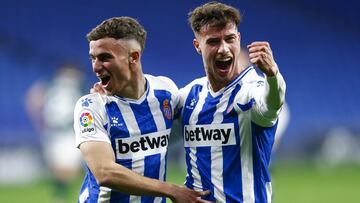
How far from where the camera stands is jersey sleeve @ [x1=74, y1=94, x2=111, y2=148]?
4.54 m

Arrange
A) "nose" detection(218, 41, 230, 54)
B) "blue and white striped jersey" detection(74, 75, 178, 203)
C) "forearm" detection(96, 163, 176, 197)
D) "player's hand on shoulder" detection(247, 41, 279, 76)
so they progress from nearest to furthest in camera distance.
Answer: "player's hand on shoulder" detection(247, 41, 279, 76) < "forearm" detection(96, 163, 176, 197) < "nose" detection(218, 41, 230, 54) < "blue and white striped jersey" detection(74, 75, 178, 203)

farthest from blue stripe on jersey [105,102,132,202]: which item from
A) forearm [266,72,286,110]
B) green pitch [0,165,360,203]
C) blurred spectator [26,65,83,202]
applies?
blurred spectator [26,65,83,202]

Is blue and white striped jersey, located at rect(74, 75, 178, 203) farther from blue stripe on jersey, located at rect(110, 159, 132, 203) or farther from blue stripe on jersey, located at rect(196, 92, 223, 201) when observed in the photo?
blue stripe on jersey, located at rect(196, 92, 223, 201)

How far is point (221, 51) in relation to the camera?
14.9 feet

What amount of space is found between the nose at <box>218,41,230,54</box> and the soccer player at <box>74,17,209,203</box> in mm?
541

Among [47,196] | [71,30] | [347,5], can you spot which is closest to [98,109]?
[47,196]

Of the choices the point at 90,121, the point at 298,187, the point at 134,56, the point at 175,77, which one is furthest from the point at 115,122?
the point at 175,77

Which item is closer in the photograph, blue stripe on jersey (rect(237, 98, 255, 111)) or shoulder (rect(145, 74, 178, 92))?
blue stripe on jersey (rect(237, 98, 255, 111))

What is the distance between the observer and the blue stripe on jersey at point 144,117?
15.6 feet

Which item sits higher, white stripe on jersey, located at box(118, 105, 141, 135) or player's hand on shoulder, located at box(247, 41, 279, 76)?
player's hand on shoulder, located at box(247, 41, 279, 76)

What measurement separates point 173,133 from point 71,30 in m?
13.4

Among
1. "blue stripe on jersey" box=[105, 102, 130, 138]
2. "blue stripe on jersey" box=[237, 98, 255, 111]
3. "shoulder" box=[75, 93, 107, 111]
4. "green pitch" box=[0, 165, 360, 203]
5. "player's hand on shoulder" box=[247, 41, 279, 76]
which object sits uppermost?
"player's hand on shoulder" box=[247, 41, 279, 76]

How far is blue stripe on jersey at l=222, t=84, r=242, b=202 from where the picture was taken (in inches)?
181

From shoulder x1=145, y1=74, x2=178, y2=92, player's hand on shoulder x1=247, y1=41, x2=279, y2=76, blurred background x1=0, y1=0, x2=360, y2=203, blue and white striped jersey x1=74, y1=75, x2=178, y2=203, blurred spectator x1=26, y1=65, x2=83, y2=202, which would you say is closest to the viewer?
player's hand on shoulder x1=247, y1=41, x2=279, y2=76
